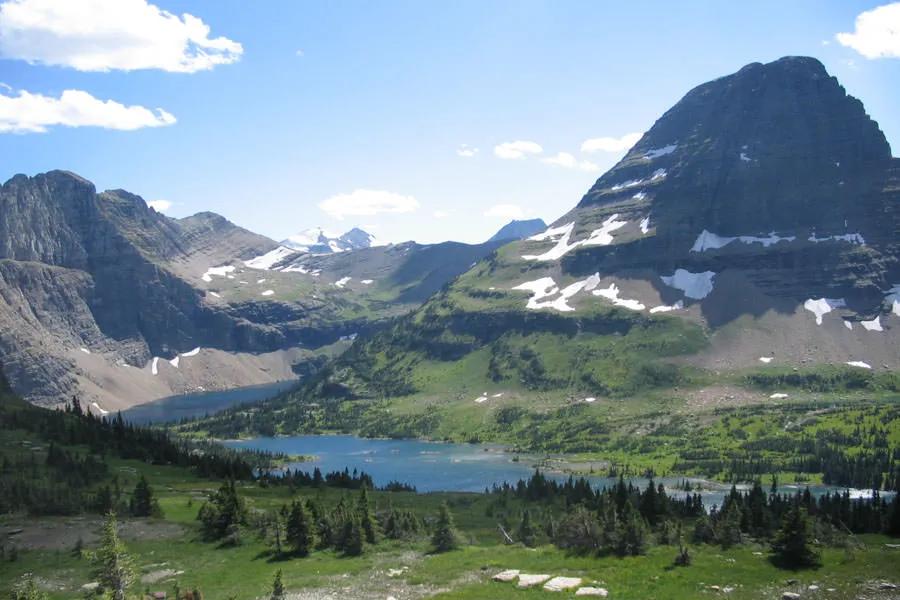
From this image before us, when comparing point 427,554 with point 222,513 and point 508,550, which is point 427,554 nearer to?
point 508,550

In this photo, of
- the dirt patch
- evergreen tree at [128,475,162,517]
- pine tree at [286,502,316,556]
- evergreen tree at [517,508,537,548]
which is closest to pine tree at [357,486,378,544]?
pine tree at [286,502,316,556]

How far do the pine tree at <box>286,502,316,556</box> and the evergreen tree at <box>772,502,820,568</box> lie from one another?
130 feet

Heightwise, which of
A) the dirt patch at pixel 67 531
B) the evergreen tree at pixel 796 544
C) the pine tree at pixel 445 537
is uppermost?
the evergreen tree at pixel 796 544

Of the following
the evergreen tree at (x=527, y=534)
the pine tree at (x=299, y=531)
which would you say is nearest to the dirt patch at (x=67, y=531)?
the pine tree at (x=299, y=531)

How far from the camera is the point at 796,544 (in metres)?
53.7

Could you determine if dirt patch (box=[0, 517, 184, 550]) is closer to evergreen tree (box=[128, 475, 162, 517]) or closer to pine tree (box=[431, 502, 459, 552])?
Result: evergreen tree (box=[128, 475, 162, 517])

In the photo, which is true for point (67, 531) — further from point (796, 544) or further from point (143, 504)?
point (796, 544)

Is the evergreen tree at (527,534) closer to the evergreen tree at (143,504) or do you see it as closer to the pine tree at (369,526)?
the pine tree at (369,526)

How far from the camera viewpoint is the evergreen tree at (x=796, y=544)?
53.1 meters

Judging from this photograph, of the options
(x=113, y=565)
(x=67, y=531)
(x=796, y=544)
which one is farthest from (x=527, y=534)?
(x=67, y=531)

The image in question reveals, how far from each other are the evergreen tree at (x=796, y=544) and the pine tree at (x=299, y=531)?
39.5 metres

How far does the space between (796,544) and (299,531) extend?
41442 millimetres

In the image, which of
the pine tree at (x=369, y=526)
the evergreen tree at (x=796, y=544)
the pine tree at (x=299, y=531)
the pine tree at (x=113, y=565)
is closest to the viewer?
the pine tree at (x=113, y=565)

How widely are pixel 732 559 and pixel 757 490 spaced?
159 feet
